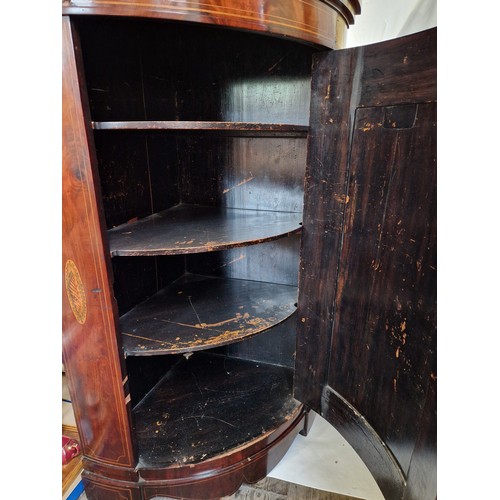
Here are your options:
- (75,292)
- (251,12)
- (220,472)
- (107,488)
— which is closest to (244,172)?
(251,12)

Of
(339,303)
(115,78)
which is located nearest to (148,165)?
(115,78)

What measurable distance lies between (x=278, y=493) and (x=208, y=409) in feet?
1.22

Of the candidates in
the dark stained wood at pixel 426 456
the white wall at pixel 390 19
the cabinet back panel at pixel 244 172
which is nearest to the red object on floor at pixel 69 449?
the cabinet back panel at pixel 244 172

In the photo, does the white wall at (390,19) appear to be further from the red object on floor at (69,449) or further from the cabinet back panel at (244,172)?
the red object on floor at (69,449)

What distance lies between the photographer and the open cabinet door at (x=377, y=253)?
680 millimetres

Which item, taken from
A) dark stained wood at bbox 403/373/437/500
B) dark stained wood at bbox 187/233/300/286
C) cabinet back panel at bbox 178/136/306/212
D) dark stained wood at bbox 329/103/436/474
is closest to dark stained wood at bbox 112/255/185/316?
dark stained wood at bbox 187/233/300/286

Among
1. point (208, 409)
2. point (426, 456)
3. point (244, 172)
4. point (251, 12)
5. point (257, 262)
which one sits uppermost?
point (251, 12)

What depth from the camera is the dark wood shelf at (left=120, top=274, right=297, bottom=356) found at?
1.04 metres

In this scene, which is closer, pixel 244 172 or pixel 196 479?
pixel 196 479

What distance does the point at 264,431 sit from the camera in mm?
1199

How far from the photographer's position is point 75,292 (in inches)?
35.9

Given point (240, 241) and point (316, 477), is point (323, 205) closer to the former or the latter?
point (240, 241)

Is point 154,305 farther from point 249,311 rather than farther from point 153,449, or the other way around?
point 153,449

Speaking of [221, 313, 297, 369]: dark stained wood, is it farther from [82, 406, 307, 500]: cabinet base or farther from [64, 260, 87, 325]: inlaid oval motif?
[64, 260, 87, 325]: inlaid oval motif
